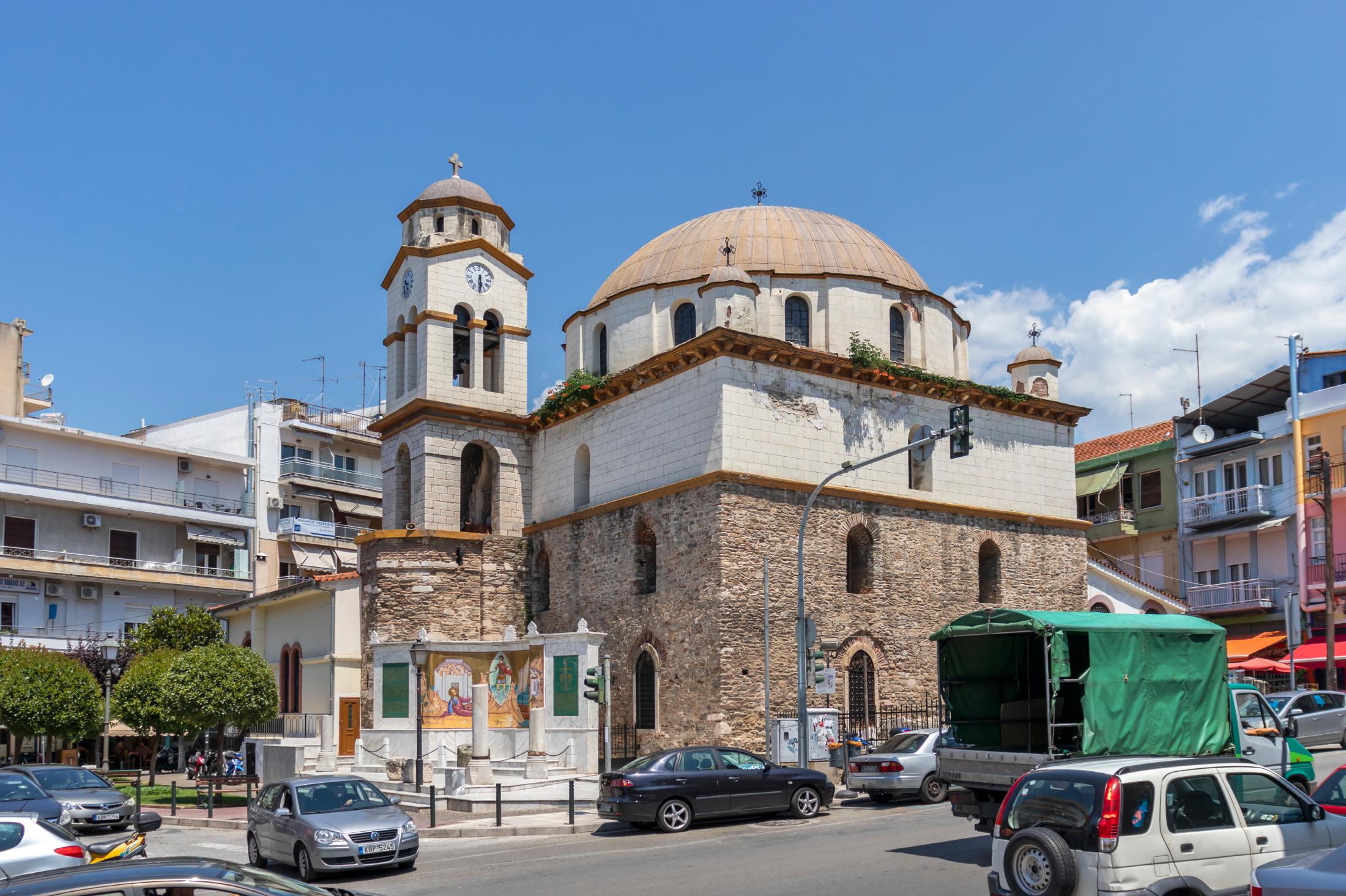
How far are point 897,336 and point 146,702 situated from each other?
20.6m

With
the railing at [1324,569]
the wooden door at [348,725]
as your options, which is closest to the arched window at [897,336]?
the railing at [1324,569]

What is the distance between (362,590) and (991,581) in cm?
1650

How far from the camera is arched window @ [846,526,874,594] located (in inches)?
1152

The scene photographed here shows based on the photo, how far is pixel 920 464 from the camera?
31297mm

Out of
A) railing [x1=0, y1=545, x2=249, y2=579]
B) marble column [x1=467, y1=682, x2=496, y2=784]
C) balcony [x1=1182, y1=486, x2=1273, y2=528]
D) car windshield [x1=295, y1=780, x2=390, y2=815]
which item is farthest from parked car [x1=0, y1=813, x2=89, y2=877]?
balcony [x1=1182, y1=486, x2=1273, y2=528]

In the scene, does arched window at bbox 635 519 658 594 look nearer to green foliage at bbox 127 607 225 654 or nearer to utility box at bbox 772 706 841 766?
utility box at bbox 772 706 841 766

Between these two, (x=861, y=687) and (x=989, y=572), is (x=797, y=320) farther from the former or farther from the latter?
(x=861, y=687)

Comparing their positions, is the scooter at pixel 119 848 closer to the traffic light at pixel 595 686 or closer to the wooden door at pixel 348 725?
the traffic light at pixel 595 686

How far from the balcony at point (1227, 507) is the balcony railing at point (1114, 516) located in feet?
8.03

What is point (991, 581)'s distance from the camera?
31.7 meters

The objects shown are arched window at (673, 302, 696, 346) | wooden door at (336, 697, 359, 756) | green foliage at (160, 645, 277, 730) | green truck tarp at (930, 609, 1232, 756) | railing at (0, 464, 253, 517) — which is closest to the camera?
green truck tarp at (930, 609, 1232, 756)

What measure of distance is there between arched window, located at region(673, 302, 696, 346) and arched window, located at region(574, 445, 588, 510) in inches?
150

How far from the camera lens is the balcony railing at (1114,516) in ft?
144

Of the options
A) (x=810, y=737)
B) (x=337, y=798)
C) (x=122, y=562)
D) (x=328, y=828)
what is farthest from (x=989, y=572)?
(x=122, y=562)
